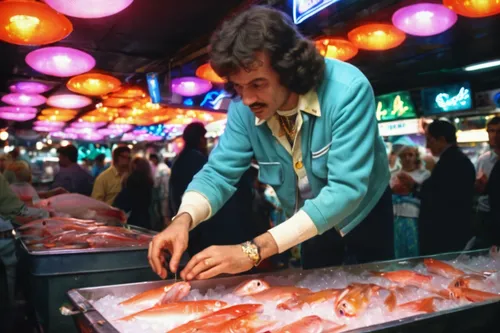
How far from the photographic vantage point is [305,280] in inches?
63.6

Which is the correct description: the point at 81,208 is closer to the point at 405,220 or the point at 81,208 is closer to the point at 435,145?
the point at 435,145

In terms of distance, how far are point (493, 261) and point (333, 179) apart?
98cm

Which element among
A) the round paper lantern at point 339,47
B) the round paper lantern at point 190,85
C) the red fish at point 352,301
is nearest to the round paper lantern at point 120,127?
the round paper lantern at point 190,85

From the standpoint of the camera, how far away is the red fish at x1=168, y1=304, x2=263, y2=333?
1146mm

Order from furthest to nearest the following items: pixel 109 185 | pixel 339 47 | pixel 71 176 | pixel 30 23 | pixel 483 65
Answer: pixel 483 65
pixel 109 185
pixel 71 176
pixel 339 47
pixel 30 23

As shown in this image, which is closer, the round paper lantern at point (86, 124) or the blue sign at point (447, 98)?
the blue sign at point (447, 98)

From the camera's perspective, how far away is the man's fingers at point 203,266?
1.26 metres

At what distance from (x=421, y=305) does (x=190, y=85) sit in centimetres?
582

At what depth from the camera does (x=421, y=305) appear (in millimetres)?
1292

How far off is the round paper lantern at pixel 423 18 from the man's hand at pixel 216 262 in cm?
320

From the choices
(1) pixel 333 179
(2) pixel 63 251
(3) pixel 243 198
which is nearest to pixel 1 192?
(2) pixel 63 251

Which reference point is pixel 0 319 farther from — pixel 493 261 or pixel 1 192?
pixel 493 261

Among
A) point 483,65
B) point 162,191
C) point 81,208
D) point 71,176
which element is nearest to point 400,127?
point 483,65

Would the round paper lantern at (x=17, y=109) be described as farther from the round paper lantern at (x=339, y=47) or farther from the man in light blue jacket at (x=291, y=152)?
the man in light blue jacket at (x=291, y=152)
